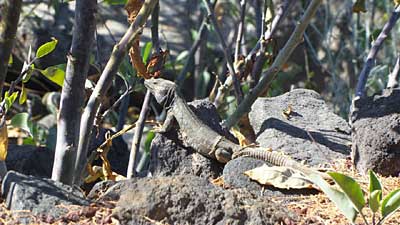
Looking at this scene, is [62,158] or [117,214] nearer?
[117,214]

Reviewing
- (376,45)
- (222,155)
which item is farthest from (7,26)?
(376,45)

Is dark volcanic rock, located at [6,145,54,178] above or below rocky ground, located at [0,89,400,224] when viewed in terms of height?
below

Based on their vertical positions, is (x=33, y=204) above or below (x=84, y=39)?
below

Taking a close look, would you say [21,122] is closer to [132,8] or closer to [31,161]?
[31,161]

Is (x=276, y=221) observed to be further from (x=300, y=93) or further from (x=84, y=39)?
(x=300, y=93)

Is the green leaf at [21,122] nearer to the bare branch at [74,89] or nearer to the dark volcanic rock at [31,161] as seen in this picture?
the dark volcanic rock at [31,161]

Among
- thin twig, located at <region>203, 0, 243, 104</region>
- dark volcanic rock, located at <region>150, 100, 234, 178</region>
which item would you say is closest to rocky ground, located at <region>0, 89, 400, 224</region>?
dark volcanic rock, located at <region>150, 100, 234, 178</region>

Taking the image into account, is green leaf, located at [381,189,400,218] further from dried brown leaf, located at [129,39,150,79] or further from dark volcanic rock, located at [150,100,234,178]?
dried brown leaf, located at [129,39,150,79]

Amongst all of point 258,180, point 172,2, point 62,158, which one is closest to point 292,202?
point 258,180
